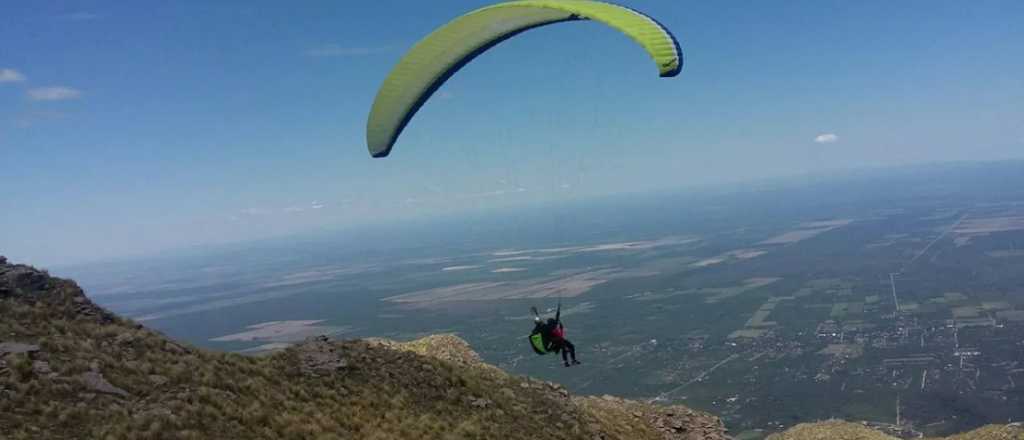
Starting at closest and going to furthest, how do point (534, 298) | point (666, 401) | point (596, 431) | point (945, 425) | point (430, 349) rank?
point (596, 431) < point (430, 349) < point (945, 425) < point (666, 401) < point (534, 298)

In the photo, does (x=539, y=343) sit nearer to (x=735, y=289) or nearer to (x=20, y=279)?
(x=20, y=279)

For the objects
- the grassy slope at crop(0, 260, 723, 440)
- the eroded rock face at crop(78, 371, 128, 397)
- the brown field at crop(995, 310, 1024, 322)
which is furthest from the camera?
the brown field at crop(995, 310, 1024, 322)

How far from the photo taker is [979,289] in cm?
14862

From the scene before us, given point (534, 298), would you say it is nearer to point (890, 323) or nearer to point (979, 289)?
point (890, 323)

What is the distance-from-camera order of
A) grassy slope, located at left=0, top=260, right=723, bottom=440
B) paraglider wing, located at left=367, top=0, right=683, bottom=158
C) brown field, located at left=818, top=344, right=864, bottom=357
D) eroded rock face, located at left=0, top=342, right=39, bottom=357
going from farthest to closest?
brown field, located at left=818, top=344, right=864, bottom=357 → eroded rock face, located at left=0, top=342, right=39, bottom=357 → grassy slope, located at left=0, top=260, right=723, bottom=440 → paraglider wing, located at left=367, top=0, right=683, bottom=158

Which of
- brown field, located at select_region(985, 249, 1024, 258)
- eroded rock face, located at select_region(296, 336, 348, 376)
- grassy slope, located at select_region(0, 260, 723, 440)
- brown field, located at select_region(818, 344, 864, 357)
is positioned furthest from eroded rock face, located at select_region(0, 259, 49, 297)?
brown field, located at select_region(985, 249, 1024, 258)

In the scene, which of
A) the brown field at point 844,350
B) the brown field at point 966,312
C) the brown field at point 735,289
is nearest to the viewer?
the brown field at point 844,350

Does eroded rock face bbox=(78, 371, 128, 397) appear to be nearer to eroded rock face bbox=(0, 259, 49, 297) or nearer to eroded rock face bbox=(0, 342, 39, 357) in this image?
eroded rock face bbox=(0, 342, 39, 357)

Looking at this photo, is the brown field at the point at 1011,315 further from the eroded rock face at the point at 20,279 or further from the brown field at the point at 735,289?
the eroded rock face at the point at 20,279

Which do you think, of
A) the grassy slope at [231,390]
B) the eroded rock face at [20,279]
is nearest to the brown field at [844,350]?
the grassy slope at [231,390]

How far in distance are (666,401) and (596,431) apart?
67.5 m

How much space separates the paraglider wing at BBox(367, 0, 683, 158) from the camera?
43.1 feet

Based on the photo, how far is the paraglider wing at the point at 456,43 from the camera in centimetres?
1312

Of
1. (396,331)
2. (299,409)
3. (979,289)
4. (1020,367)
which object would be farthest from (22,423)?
(979,289)
